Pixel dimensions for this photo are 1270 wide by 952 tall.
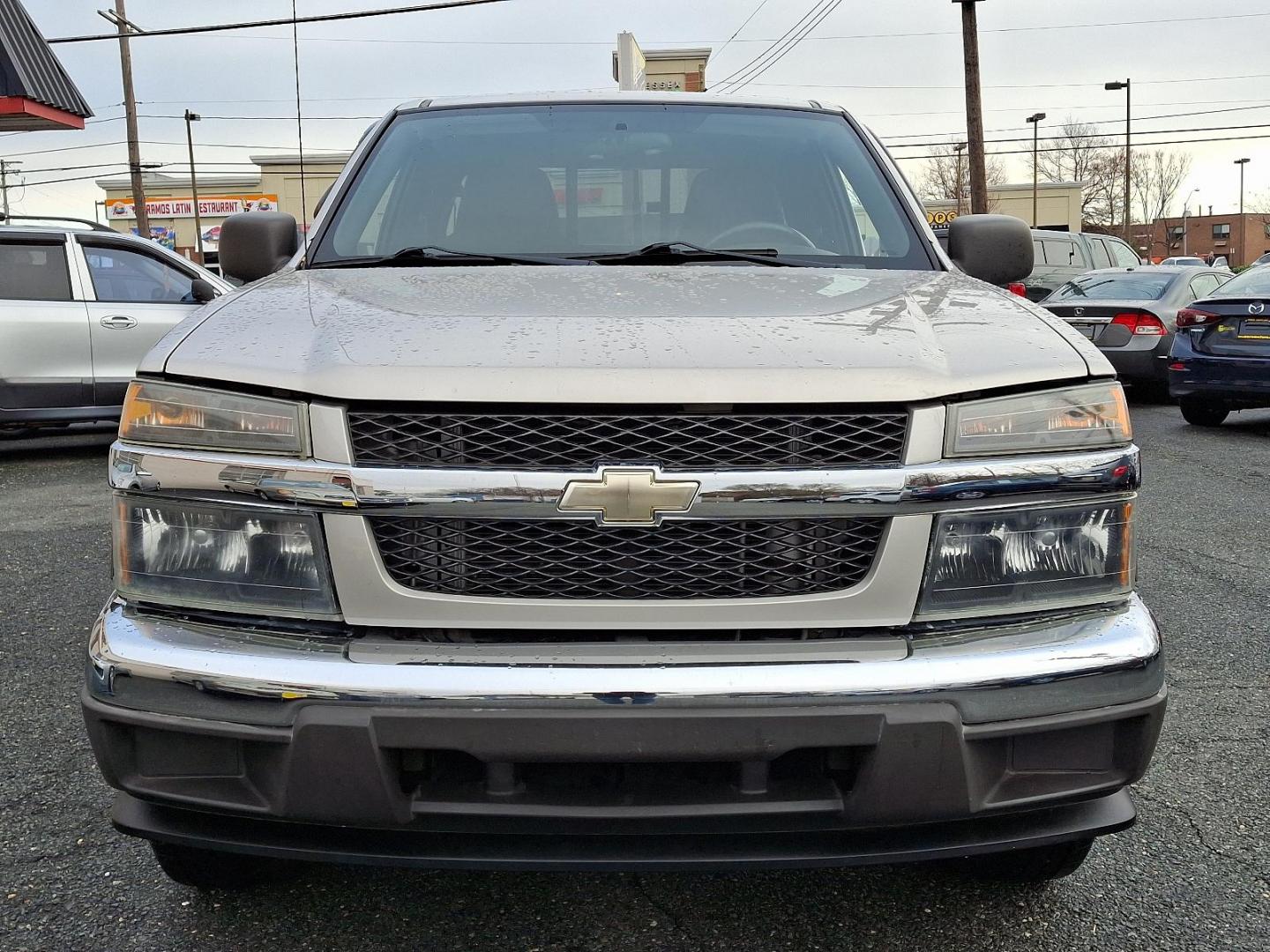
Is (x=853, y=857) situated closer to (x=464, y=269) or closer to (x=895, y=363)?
(x=895, y=363)

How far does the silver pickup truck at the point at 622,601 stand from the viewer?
187cm

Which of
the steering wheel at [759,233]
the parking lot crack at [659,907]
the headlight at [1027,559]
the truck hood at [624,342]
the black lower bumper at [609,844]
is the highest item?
the steering wheel at [759,233]

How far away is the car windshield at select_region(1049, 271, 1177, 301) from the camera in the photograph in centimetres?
1230

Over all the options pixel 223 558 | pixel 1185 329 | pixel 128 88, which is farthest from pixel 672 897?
pixel 128 88

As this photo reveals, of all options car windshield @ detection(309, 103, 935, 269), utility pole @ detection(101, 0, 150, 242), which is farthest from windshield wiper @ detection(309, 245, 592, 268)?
utility pole @ detection(101, 0, 150, 242)

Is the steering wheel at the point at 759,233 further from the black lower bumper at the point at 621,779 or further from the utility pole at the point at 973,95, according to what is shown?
the utility pole at the point at 973,95

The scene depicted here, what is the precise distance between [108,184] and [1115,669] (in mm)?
66869

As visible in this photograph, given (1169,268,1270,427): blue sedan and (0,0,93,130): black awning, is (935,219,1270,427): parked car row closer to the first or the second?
(1169,268,1270,427): blue sedan

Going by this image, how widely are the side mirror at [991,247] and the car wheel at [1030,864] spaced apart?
5.05 feet

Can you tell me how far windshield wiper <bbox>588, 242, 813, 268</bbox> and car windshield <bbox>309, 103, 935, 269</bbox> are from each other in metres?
0.06

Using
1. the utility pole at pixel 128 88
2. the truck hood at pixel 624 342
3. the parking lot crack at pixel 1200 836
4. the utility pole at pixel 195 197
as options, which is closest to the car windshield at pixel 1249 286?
the parking lot crack at pixel 1200 836

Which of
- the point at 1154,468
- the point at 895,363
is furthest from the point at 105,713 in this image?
the point at 1154,468

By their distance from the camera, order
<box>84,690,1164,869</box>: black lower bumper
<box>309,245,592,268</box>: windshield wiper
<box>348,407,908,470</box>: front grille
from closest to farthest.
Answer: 1. <box>84,690,1164,869</box>: black lower bumper
2. <box>348,407,908,470</box>: front grille
3. <box>309,245,592,268</box>: windshield wiper

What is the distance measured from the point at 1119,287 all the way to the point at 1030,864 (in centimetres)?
1142
